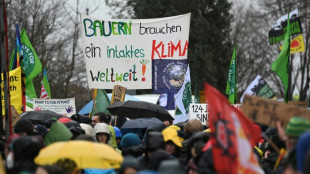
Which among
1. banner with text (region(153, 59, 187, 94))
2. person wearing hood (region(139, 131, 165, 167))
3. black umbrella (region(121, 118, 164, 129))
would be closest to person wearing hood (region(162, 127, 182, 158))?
person wearing hood (region(139, 131, 165, 167))

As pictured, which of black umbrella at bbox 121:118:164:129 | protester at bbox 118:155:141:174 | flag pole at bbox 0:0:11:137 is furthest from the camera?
black umbrella at bbox 121:118:164:129

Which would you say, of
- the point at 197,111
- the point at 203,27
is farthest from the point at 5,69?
the point at 203,27

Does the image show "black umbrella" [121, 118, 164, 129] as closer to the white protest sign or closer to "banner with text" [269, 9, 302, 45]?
"banner with text" [269, 9, 302, 45]

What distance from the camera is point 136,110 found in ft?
56.1

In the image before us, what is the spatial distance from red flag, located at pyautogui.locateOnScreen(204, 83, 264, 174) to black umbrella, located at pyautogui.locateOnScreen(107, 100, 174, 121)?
952 cm

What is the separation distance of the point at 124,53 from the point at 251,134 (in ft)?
36.5

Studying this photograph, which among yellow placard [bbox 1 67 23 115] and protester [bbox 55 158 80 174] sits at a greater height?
yellow placard [bbox 1 67 23 115]

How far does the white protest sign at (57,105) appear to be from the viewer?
2121 centimetres

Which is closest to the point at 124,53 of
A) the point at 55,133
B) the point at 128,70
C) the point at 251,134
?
the point at 128,70

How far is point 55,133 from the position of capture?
9.12 metres

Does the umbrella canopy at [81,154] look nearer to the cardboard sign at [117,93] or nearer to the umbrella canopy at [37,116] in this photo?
the umbrella canopy at [37,116]

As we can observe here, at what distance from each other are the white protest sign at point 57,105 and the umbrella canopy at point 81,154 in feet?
43.9

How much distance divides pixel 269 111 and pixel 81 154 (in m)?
1.84

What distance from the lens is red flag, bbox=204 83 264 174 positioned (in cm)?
680
